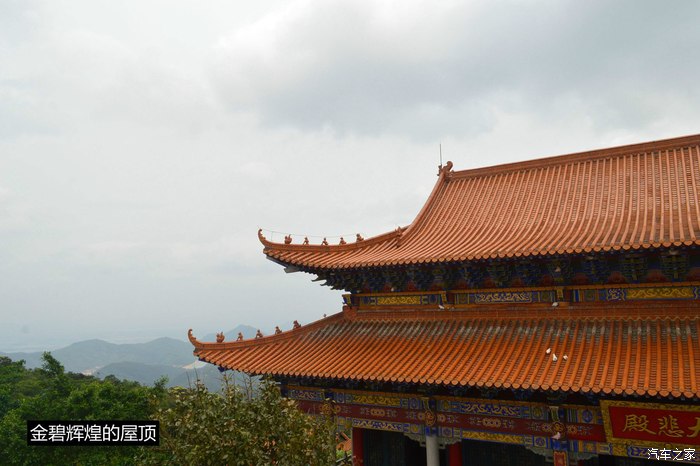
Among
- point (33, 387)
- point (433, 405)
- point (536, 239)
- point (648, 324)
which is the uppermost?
point (536, 239)

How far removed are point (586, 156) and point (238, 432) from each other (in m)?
12.8

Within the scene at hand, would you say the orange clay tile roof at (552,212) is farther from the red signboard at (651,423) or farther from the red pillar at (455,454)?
the red pillar at (455,454)

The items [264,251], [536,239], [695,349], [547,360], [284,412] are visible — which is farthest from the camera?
[264,251]

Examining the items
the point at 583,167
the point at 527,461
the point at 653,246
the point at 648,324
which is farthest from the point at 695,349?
the point at 583,167

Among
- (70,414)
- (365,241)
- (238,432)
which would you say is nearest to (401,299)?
(365,241)

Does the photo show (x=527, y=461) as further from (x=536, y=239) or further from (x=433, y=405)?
(x=536, y=239)

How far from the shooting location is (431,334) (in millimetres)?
12055

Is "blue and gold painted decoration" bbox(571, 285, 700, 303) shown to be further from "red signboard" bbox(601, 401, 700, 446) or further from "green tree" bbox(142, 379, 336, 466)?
"green tree" bbox(142, 379, 336, 466)

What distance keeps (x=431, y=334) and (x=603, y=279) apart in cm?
393

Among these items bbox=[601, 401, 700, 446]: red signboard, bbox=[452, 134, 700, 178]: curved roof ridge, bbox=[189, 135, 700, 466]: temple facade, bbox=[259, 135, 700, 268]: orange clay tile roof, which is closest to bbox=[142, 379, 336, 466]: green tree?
bbox=[189, 135, 700, 466]: temple facade

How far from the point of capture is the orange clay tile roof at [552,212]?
36.2ft

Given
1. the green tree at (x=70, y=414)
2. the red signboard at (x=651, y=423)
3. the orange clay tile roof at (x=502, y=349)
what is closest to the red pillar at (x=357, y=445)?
the orange clay tile roof at (x=502, y=349)

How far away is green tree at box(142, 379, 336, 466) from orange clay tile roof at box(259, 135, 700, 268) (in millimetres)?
5236

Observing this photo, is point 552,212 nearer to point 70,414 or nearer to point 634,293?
point 634,293
